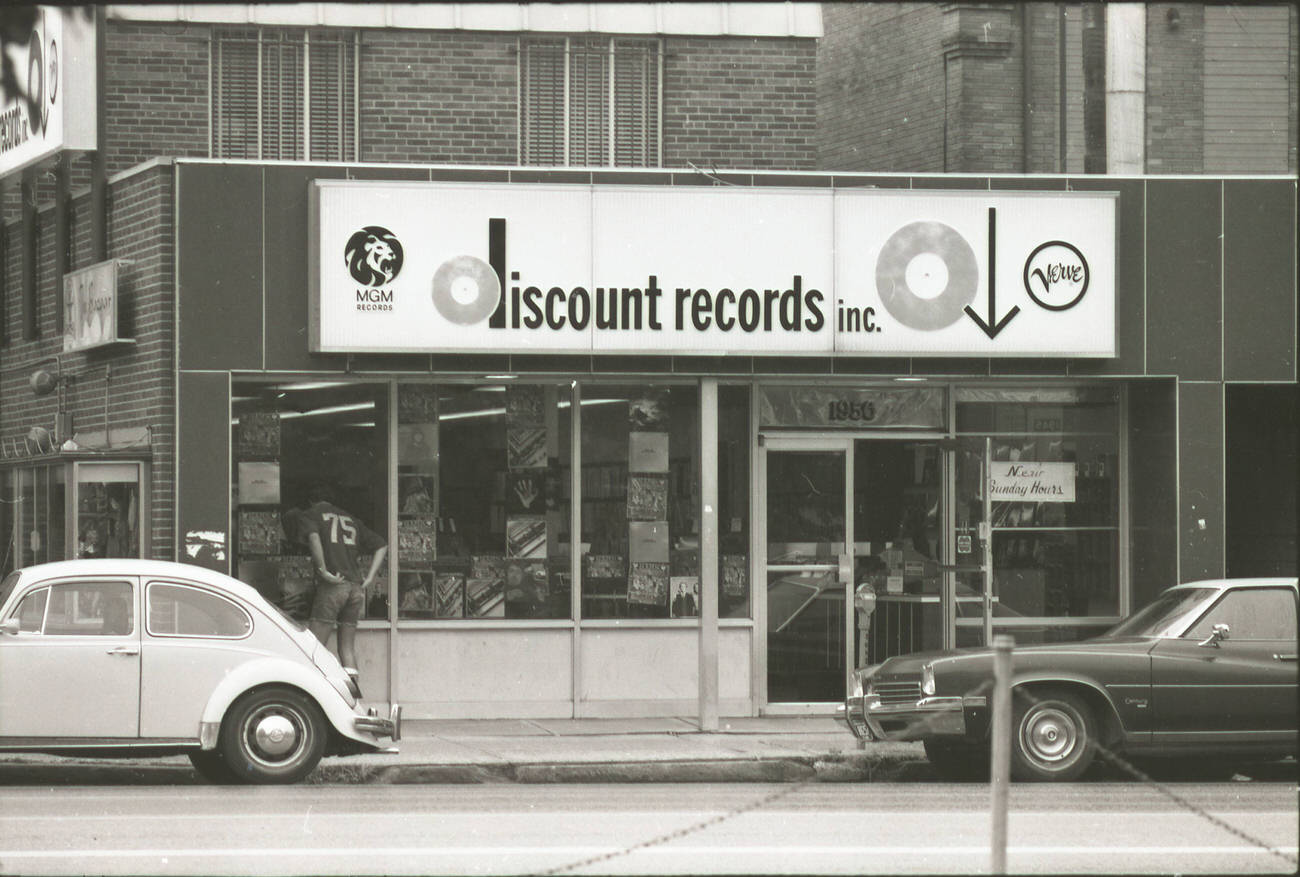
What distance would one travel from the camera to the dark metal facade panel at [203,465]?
14.5 metres

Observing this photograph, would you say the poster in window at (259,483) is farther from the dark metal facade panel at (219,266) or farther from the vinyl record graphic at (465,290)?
the vinyl record graphic at (465,290)

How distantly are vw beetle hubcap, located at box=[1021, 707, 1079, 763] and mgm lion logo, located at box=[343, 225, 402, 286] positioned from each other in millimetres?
6334

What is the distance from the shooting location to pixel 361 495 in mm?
15117

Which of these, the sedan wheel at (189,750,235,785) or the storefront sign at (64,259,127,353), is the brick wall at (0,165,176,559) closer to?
the storefront sign at (64,259,127,353)

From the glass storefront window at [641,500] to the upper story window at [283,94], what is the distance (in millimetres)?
3677

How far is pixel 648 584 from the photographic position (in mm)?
15531

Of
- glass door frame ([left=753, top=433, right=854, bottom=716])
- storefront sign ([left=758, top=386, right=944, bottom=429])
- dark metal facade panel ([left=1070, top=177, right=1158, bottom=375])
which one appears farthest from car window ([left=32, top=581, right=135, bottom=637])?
dark metal facade panel ([left=1070, top=177, right=1158, bottom=375])

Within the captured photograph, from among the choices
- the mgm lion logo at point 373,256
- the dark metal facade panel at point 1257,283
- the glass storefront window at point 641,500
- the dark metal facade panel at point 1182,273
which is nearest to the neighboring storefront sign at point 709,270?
the mgm lion logo at point 373,256

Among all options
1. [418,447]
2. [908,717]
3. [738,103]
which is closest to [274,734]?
[418,447]

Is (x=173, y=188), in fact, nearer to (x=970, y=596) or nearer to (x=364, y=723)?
(x=364, y=723)

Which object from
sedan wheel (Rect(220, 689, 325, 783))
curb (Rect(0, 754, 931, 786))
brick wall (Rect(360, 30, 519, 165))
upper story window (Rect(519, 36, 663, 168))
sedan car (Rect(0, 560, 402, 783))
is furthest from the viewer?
upper story window (Rect(519, 36, 663, 168))

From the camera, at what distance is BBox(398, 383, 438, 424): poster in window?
1525cm

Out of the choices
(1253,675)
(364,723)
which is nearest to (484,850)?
(364,723)

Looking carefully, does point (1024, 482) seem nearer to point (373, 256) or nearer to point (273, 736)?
point (373, 256)
